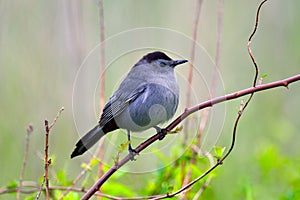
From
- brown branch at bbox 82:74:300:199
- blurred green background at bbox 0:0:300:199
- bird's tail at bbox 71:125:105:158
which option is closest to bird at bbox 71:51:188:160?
bird's tail at bbox 71:125:105:158

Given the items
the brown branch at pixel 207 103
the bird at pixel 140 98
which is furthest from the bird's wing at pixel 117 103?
the brown branch at pixel 207 103

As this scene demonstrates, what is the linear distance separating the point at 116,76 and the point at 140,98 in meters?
0.90

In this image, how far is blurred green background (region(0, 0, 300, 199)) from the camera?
380 cm

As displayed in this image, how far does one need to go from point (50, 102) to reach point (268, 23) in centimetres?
235

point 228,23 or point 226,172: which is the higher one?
point 228,23

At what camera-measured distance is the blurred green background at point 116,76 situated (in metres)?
3.80

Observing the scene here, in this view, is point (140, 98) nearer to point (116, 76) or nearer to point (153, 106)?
point (153, 106)

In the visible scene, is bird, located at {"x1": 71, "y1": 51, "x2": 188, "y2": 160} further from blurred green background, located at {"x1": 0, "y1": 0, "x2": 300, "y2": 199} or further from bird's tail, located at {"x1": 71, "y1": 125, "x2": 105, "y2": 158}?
blurred green background, located at {"x1": 0, "y1": 0, "x2": 300, "y2": 199}

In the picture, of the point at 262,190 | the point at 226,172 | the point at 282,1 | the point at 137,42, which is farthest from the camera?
the point at 282,1

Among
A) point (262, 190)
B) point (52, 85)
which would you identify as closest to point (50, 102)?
point (52, 85)

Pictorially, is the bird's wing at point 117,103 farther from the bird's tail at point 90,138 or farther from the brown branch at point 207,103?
the brown branch at point 207,103

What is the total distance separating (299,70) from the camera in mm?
5238

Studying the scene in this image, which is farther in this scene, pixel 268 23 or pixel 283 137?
pixel 268 23

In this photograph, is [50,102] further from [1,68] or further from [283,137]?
[283,137]
